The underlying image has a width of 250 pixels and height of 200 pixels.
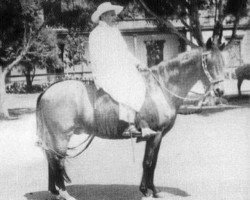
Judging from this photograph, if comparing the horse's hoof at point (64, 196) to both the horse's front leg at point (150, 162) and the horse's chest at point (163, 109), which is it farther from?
the horse's chest at point (163, 109)

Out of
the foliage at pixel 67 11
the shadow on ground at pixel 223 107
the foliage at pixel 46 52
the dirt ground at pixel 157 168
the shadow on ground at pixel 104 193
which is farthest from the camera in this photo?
the foliage at pixel 46 52

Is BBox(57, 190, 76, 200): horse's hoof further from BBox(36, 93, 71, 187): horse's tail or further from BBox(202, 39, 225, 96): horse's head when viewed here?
BBox(202, 39, 225, 96): horse's head

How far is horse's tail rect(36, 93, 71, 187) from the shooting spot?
21.8ft

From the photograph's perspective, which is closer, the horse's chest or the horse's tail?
the horse's chest

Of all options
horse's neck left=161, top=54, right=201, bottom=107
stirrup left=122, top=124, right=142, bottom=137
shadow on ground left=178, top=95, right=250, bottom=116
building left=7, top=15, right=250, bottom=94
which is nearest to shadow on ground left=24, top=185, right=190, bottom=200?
stirrup left=122, top=124, right=142, bottom=137

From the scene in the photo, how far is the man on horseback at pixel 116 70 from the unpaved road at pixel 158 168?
1.20 meters

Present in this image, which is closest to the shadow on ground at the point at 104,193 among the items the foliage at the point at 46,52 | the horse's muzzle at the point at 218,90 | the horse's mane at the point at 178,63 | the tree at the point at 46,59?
the horse's muzzle at the point at 218,90

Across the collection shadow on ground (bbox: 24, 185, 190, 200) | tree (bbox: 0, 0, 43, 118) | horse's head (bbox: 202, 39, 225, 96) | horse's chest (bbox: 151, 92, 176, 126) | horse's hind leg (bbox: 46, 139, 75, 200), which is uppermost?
tree (bbox: 0, 0, 43, 118)

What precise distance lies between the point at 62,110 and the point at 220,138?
5.46 metres

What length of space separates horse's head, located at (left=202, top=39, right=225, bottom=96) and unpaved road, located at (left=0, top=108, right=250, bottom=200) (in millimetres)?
1485

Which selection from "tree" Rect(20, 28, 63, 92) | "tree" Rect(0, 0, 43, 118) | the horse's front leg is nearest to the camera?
the horse's front leg

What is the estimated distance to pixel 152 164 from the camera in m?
6.62

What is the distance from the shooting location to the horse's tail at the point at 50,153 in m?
6.63

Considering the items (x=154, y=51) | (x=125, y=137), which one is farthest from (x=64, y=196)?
(x=154, y=51)
